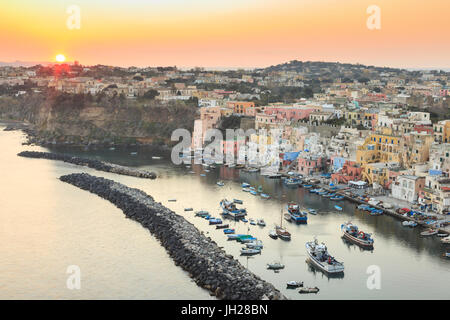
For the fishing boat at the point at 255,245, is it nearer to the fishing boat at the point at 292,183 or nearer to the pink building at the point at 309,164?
the fishing boat at the point at 292,183

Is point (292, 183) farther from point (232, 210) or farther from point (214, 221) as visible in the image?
point (214, 221)

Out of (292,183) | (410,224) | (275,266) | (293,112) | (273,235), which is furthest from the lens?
(293,112)

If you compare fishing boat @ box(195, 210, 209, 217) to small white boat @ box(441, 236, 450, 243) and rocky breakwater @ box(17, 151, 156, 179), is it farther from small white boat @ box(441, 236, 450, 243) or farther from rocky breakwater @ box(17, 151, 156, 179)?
small white boat @ box(441, 236, 450, 243)

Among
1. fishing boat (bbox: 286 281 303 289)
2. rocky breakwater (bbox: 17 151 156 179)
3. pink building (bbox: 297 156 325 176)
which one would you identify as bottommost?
fishing boat (bbox: 286 281 303 289)

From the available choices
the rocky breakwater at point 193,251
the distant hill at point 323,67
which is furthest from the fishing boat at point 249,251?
the distant hill at point 323,67

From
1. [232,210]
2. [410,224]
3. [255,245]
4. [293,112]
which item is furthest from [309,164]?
[255,245]

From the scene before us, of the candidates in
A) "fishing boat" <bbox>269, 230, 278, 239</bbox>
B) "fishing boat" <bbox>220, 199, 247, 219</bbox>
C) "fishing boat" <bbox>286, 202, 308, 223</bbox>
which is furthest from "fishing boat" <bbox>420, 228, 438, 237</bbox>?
"fishing boat" <bbox>220, 199, 247, 219</bbox>
